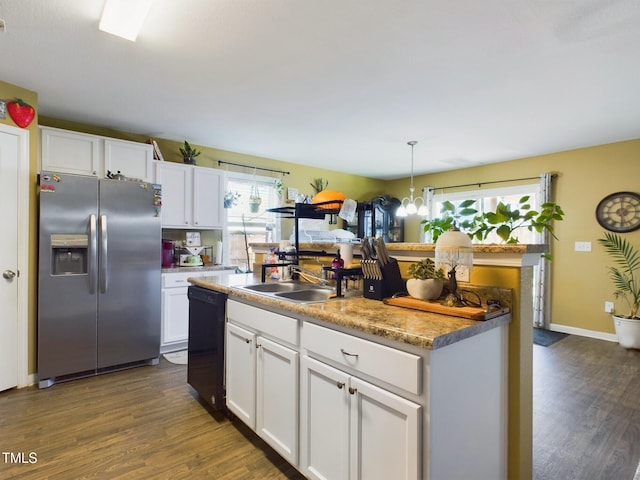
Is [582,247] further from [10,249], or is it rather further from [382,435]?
[10,249]

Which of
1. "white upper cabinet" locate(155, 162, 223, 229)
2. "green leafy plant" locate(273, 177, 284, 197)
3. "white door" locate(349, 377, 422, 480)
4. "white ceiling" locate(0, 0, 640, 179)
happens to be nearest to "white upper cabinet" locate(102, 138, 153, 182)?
"white upper cabinet" locate(155, 162, 223, 229)

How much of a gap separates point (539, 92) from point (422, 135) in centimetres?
130

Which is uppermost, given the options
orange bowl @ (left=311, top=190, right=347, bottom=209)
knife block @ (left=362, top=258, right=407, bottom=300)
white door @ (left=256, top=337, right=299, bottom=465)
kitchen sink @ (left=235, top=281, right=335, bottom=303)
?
orange bowl @ (left=311, top=190, right=347, bottom=209)

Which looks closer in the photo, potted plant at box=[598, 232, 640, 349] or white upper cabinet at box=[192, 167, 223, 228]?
potted plant at box=[598, 232, 640, 349]

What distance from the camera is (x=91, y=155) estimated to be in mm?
3293

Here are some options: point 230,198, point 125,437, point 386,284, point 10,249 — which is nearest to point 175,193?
point 230,198

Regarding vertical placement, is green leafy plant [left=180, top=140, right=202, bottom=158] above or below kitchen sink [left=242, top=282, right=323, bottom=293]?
above

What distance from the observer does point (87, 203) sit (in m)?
2.88

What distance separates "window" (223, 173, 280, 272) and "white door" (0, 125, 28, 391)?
2.10 meters

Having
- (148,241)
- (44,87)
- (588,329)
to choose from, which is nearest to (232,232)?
(148,241)

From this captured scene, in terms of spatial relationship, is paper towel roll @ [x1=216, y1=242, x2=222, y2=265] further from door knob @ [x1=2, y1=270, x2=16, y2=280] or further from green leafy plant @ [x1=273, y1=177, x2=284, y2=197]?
door knob @ [x1=2, y1=270, x2=16, y2=280]

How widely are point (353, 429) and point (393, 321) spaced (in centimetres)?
45

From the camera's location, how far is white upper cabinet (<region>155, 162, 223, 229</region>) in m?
3.78

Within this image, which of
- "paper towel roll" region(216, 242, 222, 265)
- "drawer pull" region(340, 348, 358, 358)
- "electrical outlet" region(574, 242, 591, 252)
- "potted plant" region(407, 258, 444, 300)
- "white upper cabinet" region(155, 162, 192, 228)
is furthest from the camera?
"electrical outlet" region(574, 242, 591, 252)
